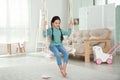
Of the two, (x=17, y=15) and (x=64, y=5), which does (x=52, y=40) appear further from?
(x=64, y=5)

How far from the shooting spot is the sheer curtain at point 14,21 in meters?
7.64

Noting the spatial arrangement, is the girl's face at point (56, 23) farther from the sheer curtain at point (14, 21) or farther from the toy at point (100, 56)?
the sheer curtain at point (14, 21)

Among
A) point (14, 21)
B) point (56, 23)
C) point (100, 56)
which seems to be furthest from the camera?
point (14, 21)

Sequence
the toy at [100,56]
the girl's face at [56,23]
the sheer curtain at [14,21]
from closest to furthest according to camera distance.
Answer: the girl's face at [56,23]
the toy at [100,56]
the sheer curtain at [14,21]

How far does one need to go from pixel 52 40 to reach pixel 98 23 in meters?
3.79

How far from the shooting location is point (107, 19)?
6.92m

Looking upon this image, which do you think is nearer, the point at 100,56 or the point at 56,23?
the point at 56,23

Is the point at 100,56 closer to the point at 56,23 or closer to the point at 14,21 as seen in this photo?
the point at 56,23

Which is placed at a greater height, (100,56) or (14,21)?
(14,21)

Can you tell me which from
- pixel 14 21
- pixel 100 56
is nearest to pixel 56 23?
pixel 100 56

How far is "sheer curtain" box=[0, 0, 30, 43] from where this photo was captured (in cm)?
764

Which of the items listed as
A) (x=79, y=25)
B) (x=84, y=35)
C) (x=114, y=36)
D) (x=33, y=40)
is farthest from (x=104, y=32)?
(x=33, y=40)

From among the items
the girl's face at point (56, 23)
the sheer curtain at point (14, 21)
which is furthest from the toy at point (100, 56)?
the sheer curtain at point (14, 21)

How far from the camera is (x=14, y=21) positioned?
310 inches
